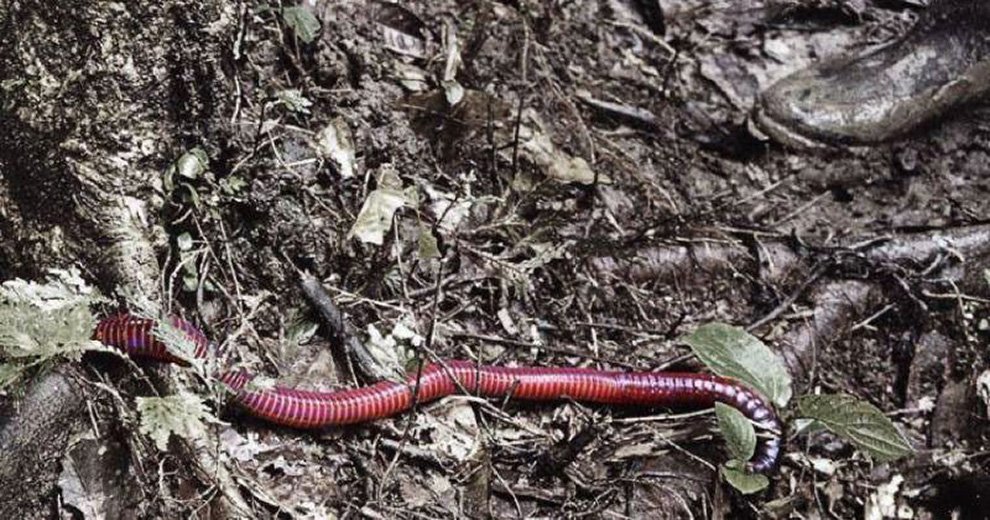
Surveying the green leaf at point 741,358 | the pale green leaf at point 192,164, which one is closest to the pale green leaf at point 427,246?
the pale green leaf at point 192,164

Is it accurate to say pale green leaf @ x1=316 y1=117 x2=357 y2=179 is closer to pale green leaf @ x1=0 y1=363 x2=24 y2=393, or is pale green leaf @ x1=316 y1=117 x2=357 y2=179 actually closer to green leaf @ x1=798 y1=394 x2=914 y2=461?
pale green leaf @ x1=0 y1=363 x2=24 y2=393

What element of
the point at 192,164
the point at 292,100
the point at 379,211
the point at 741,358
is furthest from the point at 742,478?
the point at 192,164

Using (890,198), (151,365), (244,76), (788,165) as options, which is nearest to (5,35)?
(244,76)

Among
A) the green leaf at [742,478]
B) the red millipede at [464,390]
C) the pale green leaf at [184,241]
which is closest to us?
the red millipede at [464,390]

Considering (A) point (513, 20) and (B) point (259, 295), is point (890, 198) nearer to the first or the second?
(A) point (513, 20)

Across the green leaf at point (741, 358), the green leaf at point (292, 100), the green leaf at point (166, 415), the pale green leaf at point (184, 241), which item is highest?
the green leaf at point (292, 100)

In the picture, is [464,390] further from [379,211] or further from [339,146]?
[339,146]

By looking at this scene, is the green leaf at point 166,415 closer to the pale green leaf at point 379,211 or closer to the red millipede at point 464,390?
the red millipede at point 464,390

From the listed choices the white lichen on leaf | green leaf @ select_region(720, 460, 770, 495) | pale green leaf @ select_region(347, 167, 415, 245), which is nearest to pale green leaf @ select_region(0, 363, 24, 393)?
the white lichen on leaf
